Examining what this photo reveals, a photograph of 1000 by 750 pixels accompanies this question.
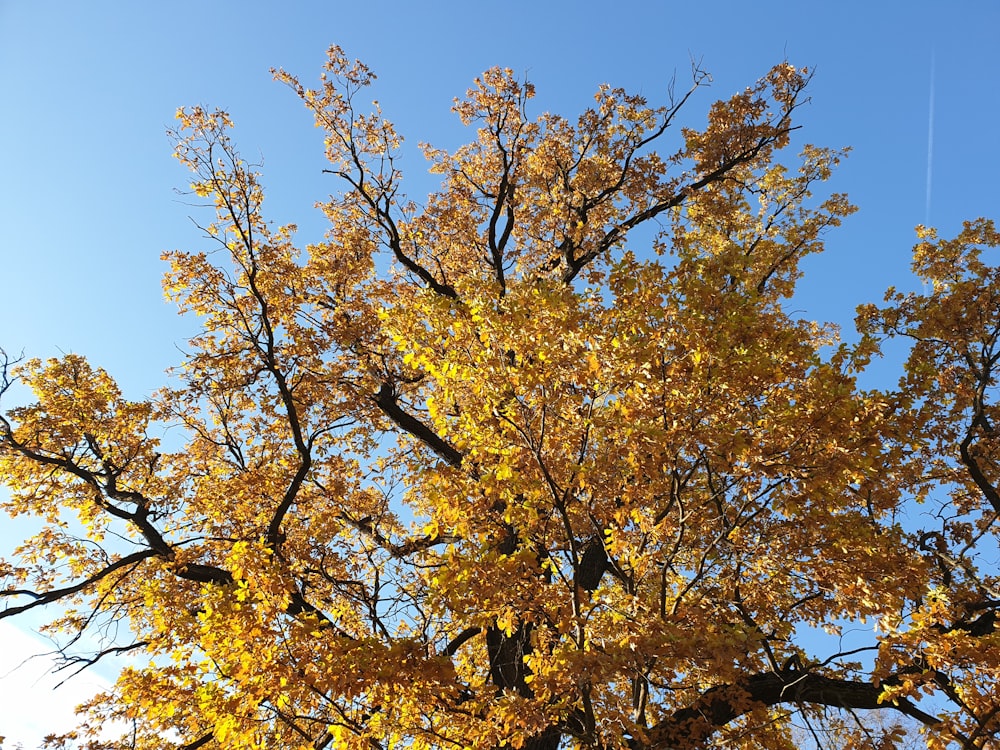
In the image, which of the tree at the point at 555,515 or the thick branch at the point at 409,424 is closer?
the tree at the point at 555,515

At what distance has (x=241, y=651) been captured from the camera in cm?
449

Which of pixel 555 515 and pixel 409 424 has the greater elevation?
pixel 409 424

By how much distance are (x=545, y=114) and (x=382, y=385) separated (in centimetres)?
641

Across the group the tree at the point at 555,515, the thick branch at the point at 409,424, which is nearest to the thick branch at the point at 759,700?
Answer: the tree at the point at 555,515

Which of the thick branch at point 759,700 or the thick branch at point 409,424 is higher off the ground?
the thick branch at point 409,424

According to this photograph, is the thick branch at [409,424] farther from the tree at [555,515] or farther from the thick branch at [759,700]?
the thick branch at [759,700]

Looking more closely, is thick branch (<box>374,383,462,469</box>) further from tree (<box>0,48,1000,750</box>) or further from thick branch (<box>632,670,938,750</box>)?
thick branch (<box>632,670,938,750</box>)

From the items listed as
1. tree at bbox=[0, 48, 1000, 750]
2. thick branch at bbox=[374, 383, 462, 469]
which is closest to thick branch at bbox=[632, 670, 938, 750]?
tree at bbox=[0, 48, 1000, 750]

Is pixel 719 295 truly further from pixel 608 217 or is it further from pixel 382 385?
pixel 608 217

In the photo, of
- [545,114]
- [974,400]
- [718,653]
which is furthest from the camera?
[545,114]

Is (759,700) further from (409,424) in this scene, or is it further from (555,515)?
(409,424)

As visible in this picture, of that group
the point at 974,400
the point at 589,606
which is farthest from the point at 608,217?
the point at 589,606

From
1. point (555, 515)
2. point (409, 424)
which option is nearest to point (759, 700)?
point (555, 515)

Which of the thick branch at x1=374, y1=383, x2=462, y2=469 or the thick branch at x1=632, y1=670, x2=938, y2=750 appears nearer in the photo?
the thick branch at x1=632, y1=670, x2=938, y2=750
